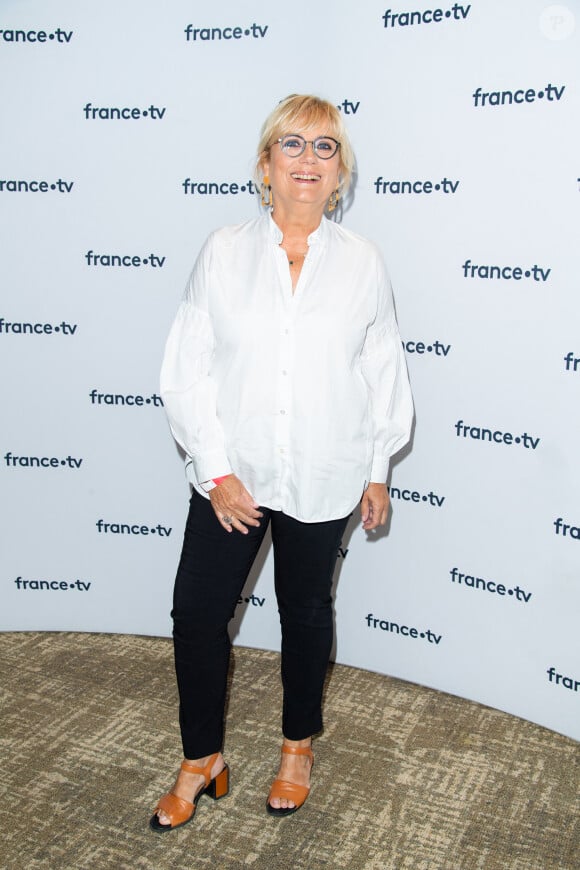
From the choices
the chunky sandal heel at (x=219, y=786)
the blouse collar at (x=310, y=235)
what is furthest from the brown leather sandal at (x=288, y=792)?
the blouse collar at (x=310, y=235)

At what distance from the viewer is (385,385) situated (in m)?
2.29

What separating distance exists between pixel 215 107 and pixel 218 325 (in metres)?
0.95

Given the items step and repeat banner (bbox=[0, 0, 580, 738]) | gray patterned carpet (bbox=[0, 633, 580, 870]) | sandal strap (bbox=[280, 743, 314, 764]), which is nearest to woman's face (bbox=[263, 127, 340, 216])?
step and repeat banner (bbox=[0, 0, 580, 738])

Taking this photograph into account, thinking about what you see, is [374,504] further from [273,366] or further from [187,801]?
[187,801]

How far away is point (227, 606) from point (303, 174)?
3.36ft

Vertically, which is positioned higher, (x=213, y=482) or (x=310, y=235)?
(x=310, y=235)

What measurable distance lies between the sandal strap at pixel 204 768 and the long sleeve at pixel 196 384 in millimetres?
745

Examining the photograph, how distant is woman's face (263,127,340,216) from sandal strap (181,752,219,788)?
1385 millimetres

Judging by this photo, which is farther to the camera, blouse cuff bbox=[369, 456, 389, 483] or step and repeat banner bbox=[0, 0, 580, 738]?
step and repeat banner bbox=[0, 0, 580, 738]

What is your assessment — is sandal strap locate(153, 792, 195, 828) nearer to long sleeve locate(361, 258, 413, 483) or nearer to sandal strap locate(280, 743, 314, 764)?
sandal strap locate(280, 743, 314, 764)

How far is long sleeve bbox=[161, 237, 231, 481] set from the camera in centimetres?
210

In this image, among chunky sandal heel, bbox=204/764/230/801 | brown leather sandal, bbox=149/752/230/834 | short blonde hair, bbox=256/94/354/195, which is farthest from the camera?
chunky sandal heel, bbox=204/764/230/801

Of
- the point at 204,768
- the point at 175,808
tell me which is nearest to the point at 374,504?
the point at 204,768

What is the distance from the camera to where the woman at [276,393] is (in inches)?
82.0
